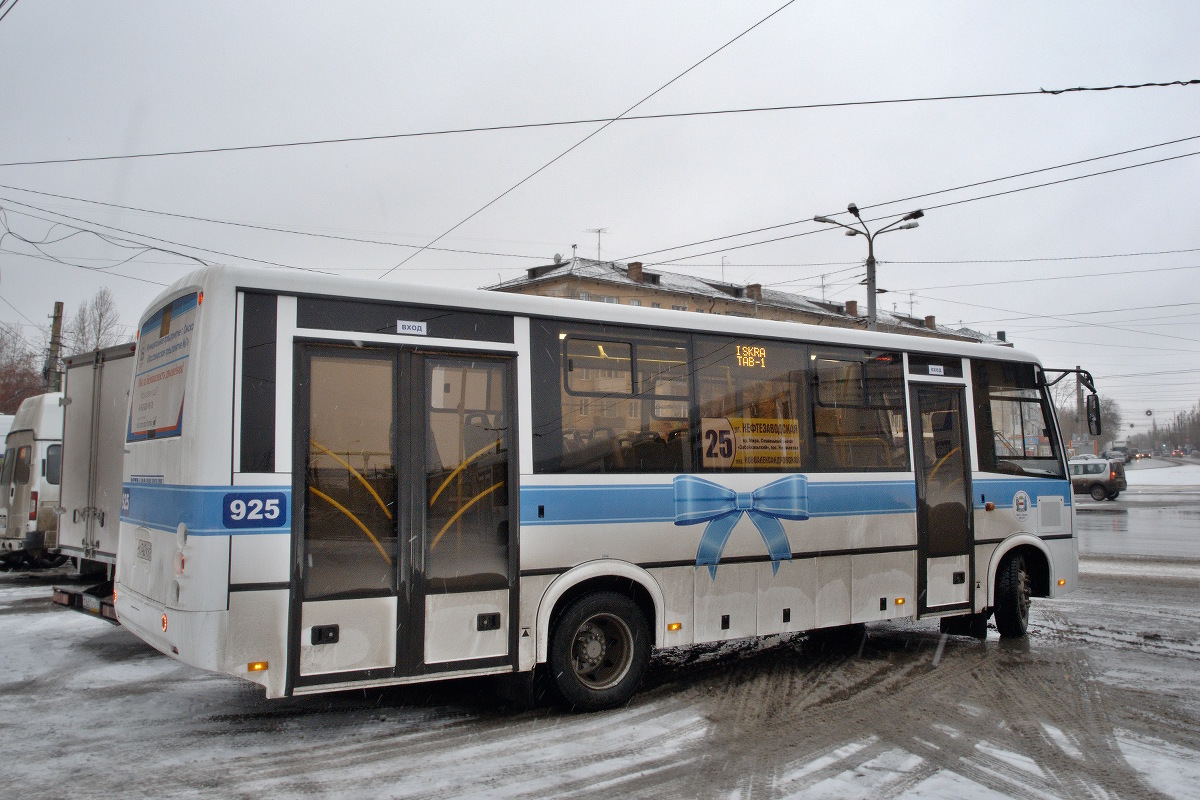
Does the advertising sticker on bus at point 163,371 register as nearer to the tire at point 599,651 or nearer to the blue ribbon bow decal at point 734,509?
the tire at point 599,651

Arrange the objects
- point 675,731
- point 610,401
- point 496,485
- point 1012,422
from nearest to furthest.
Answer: point 675,731 → point 496,485 → point 610,401 → point 1012,422

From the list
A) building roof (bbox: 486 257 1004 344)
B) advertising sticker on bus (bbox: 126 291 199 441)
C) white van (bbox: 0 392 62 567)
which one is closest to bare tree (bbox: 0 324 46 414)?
building roof (bbox: 486 257 1004 344)

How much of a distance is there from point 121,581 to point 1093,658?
352 inches

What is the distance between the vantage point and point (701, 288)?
6281cm

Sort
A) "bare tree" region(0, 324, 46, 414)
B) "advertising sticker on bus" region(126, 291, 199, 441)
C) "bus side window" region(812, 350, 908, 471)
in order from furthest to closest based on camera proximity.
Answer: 1. "bare tree" region(0, 324, 46, 414)
2. "bus side window" region(812, 350, 908, 471)
3. "advertising sticker on bus" region(126, 291, 199, 441)

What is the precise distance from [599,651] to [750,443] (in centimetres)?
229

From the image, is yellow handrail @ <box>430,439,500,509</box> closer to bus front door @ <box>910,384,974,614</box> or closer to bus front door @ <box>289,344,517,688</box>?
bus front door @ <box>289,344,517,688</box>

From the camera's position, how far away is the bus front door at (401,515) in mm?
→ 5793

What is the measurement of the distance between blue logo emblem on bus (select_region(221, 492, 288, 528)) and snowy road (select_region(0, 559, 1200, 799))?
1505mm

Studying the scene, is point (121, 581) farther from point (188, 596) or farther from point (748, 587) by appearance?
point (748, 587)

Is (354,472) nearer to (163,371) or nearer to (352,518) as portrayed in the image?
(352,518)

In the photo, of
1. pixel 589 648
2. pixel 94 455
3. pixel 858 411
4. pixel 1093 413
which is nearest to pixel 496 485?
pixel 589 648

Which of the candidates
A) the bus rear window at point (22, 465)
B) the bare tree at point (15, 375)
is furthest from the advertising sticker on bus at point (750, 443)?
the bare tree at point (15, 375)

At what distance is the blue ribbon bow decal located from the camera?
733 centimetres
